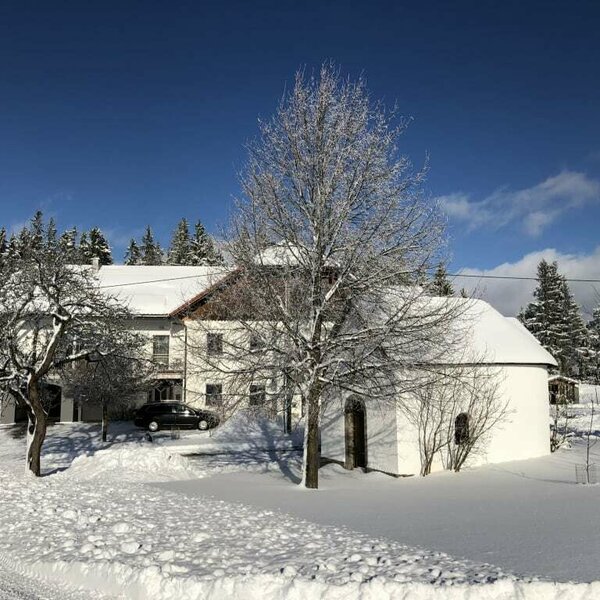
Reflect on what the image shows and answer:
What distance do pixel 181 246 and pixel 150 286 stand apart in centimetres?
4248

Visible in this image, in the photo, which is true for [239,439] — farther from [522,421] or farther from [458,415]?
[522,421]

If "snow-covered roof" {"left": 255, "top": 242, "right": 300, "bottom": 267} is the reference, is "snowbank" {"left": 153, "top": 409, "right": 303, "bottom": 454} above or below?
below

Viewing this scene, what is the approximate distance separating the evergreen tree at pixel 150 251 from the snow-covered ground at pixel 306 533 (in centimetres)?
7006

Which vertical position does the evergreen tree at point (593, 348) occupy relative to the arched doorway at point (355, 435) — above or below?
above

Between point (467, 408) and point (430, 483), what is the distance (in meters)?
3.77

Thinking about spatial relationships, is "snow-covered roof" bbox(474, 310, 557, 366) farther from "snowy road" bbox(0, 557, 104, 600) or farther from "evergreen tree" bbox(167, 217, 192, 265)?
"evergreen tree" bbox(167, 217, 192, 265)

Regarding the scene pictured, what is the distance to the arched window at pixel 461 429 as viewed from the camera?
19.5m

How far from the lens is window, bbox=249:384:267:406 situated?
610 inches

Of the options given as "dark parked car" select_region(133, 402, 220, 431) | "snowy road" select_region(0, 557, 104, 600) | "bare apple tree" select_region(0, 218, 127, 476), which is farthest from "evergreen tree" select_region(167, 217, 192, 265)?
"snowy road" select_region(0, 557, 104, 600)

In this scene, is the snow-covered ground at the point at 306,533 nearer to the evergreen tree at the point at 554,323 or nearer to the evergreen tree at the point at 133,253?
the evergreen tree at the point at 554,323

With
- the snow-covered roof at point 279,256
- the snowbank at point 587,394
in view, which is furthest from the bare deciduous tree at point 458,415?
the snowbank at point 587,394

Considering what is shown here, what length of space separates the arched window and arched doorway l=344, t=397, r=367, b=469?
3.11 meters

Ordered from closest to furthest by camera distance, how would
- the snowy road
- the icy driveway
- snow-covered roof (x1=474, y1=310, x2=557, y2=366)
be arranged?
the snowy road, the icy driveway, snow-covered roof (x1=474, y1=310, x2=557, y2=366)

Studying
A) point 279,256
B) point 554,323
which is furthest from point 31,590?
point 554,323
